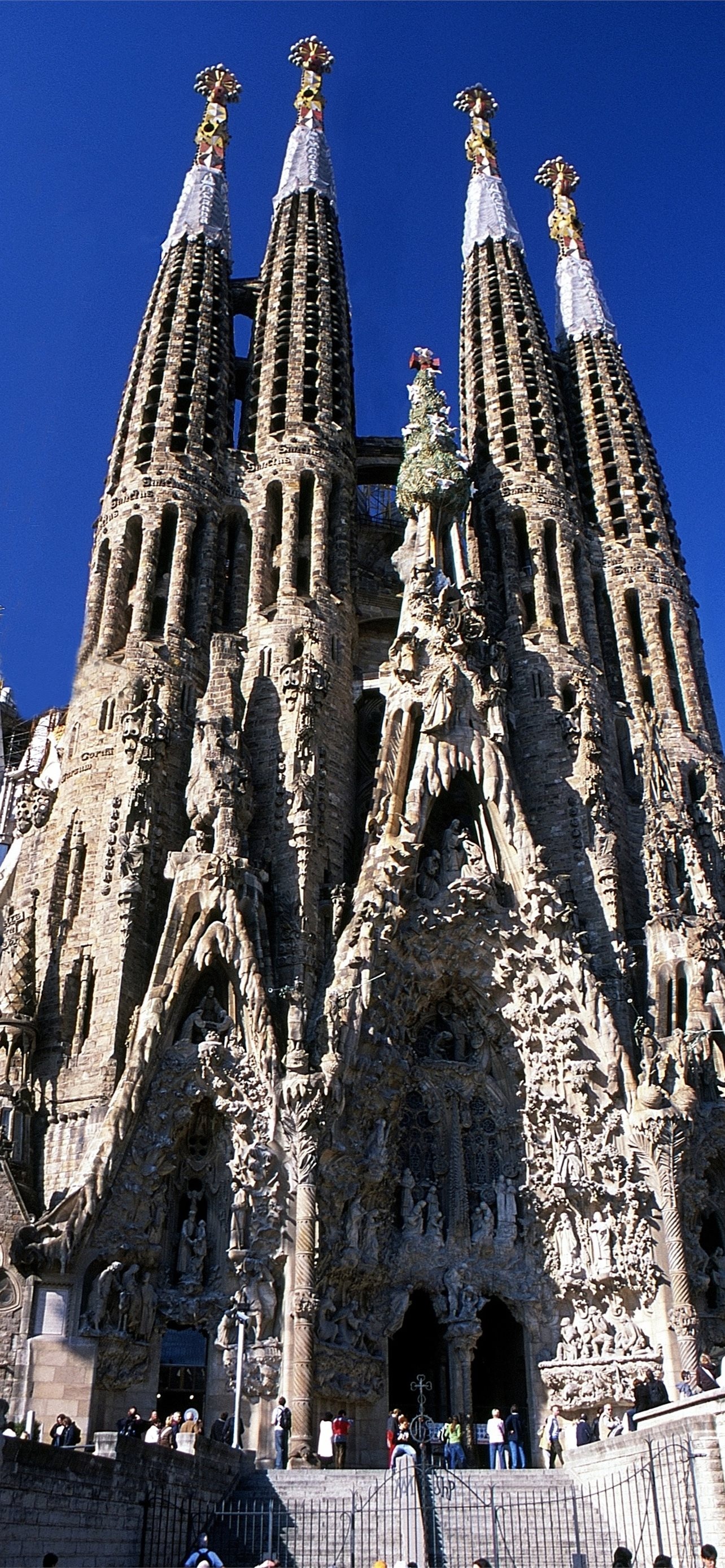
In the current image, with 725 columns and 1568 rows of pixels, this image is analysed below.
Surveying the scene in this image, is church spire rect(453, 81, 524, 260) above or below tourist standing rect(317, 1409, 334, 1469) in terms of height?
above

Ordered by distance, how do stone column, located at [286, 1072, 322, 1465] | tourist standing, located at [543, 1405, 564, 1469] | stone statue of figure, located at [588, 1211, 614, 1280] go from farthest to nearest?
stone statue of figure, located at [588, 1211, 614, 1280] < tourist standing, located at [543, 1405, 564, 1469] < stone column, located at [286, 1072, 322, 1465]

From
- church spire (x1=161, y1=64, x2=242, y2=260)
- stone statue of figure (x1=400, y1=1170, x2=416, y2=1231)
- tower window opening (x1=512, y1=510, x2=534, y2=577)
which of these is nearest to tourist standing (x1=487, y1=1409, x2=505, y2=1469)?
stone statue of figure (x1=400, y1=1170, x2=416, y2=1231)

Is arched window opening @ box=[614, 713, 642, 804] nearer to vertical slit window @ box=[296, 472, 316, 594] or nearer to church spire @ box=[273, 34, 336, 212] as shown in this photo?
vertical slit window @ box=[296, 472, 316, 594]

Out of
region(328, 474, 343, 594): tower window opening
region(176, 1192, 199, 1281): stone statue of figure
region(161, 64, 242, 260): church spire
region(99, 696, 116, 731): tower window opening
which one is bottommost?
region(176, 1192, 199, 1281): stone statue of figure

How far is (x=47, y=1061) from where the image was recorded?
68.5 feet

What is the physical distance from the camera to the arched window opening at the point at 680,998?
2362 cm

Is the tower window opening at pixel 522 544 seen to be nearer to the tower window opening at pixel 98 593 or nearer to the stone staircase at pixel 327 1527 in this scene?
the tower window opening at pixel 98 593

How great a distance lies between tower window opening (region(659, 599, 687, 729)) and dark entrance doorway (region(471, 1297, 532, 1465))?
43.3 feet

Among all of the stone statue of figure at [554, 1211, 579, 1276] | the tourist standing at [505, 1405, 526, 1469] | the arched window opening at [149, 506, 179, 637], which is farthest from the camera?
the arched window opening at [149, 506, 179, 637]

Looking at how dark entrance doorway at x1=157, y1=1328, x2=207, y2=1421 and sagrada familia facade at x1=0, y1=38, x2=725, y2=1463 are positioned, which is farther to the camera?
sagrada familia facade at x1=0, y1=38, x2=725, y2=1463

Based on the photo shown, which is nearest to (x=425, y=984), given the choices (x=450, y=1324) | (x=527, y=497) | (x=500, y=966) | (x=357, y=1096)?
(x=500, y=966)

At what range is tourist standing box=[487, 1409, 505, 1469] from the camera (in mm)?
17156

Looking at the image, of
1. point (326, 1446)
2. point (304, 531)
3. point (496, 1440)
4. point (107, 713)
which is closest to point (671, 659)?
point (304, 531)

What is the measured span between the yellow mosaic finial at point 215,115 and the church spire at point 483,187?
307 inches
